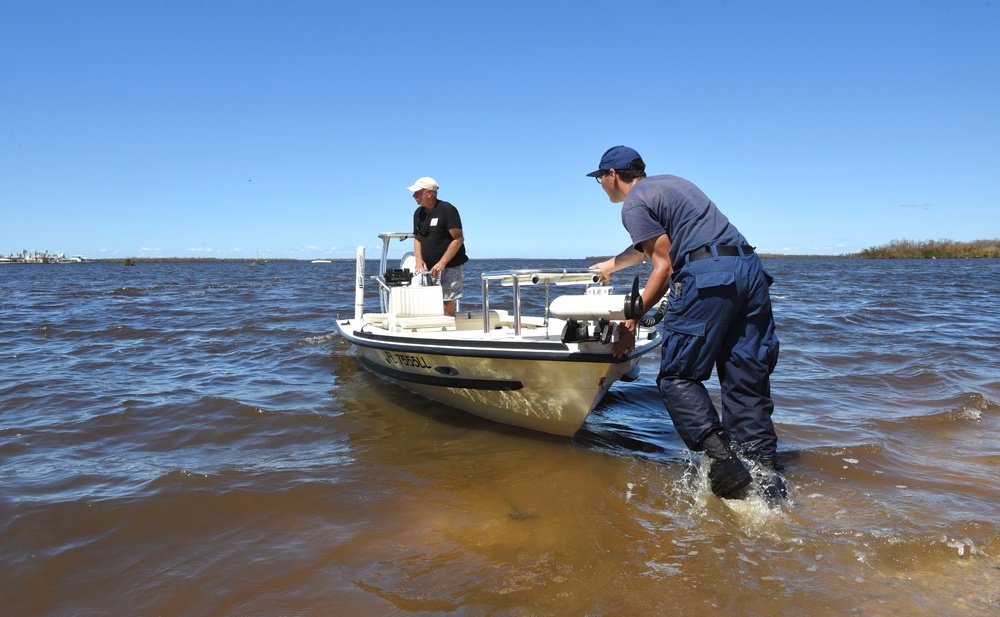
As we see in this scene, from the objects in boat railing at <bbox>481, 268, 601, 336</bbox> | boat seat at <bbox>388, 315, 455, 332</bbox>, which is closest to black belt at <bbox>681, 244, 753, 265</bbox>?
boat railing at <bbox>481, 268, 601, 336</bbox>

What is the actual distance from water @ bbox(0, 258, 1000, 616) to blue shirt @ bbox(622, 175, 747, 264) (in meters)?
1.60

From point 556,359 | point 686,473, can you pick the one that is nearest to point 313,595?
point 556,359

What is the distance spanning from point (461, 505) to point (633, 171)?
2420 millimetres

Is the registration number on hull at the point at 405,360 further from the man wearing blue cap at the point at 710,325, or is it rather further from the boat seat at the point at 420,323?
the man wearing blue cap at the point at 710,325

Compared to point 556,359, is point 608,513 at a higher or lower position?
lower

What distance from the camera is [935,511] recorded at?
362 centimetres

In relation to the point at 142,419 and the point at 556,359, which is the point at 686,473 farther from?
the point at 142,419

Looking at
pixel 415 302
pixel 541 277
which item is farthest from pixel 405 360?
pixel 541 277

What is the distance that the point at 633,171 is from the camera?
13.1 feet

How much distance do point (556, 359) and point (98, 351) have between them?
8.37m

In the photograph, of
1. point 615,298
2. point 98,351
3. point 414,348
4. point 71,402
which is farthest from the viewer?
point 98,351

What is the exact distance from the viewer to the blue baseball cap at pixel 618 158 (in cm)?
399

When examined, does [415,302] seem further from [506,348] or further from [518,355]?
[518,355]

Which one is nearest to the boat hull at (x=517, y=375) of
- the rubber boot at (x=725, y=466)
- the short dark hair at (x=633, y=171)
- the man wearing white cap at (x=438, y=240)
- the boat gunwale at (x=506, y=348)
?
the boat gunwale at (x=506, y=348)
